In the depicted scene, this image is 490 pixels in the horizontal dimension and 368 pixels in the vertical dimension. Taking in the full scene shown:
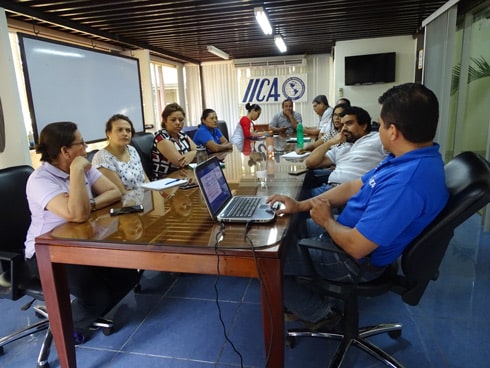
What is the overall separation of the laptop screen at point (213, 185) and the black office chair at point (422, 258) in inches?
16.7

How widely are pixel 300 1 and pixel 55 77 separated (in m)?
3.12

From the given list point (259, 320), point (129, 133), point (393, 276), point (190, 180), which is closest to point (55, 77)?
point (129, 133)

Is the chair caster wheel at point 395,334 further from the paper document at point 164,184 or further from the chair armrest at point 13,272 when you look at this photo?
the chair armrest at point 13,272

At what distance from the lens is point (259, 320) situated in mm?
1877

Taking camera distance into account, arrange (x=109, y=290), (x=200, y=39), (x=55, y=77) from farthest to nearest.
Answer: (x=200, y=39) < (x=55, y=77) < (x=109, y=290)

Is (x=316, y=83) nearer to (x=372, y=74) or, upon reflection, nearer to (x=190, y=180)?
(x=372, y=74)

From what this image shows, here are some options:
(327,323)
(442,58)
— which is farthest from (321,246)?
(442,58)

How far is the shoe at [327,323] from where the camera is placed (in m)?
1.71

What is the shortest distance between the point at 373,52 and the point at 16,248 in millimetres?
6533

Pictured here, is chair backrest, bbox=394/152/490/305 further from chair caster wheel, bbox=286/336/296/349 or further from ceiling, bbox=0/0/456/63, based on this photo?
ceiling, bbox=0/0/456/63

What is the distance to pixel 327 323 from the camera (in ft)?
5.62

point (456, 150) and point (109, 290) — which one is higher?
point (456, 150)

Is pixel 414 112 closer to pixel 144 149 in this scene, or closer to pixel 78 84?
pixel 144 149

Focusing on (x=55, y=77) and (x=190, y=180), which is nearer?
(x=190, y=180)
